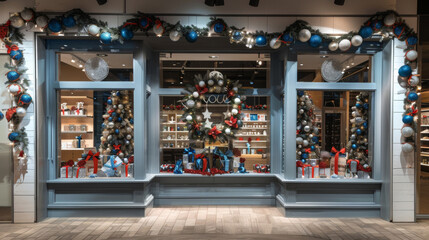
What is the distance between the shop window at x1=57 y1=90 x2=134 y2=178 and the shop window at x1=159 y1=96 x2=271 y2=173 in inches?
27.6

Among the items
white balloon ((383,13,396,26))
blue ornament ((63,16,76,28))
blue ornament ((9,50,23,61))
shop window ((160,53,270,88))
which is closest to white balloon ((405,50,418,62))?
white balloon ((383,13,396,26))

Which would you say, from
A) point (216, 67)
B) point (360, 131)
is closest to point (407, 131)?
point (360, 131)

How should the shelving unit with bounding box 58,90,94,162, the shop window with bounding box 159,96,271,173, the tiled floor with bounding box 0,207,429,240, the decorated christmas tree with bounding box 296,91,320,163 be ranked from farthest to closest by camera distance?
the shop window with bounding box 159,96,271,173 < the decorated christmas tree with bounding box 296,91,320,163 < the shelving unit with bounding box 58,90,94,162 < the tiled floor with bounding box 0,207,429,240

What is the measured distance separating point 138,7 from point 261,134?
289 cm

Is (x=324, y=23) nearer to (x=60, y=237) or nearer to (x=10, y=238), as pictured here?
(x=60, y=237)

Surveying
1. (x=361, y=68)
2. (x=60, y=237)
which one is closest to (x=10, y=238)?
(x=60, y=237)

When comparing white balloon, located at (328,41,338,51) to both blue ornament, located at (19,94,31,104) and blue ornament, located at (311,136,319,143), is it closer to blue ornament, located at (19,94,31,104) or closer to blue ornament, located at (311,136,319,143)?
blue ornament, located at (311,136,319,143)

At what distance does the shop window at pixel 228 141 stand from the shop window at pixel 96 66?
0.94 meters

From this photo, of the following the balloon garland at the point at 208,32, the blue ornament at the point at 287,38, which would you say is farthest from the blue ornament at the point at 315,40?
A: the blue ornament at the point at 287,38

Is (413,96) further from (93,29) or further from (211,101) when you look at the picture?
(93,29)

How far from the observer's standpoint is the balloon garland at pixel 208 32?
427cm

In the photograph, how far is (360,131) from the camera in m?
4.89

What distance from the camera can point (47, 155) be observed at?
15.1 ft

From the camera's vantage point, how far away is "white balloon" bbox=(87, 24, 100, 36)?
4.21 m
